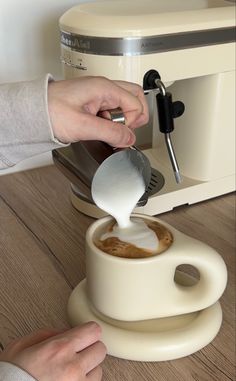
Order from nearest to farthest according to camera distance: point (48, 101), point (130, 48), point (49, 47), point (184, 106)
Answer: point (48, 101)
point (130, 48)
point (184, 106)
point (49, 47)

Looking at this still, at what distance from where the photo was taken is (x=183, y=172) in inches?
32.9

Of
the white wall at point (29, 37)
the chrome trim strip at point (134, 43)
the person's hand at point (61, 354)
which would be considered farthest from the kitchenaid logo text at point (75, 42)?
the person's hand at point (61, 354)

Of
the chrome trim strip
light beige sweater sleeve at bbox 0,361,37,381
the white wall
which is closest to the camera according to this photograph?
light beige sweater sleeve at bbox 0,361,37,381

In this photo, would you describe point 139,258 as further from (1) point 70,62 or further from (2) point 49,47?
(2) point 49,47

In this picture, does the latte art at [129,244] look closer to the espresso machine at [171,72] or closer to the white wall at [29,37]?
the espresso machine at [171,72]

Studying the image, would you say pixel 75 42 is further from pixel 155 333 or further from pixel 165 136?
pixel 155 333

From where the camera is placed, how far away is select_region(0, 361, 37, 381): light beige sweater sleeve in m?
0.42

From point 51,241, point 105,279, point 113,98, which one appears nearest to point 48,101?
point 113,98

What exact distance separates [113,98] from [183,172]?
1.12 feet

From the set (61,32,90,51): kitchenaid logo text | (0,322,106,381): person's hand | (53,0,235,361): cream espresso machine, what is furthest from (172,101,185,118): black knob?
(0,322,106,381): person's hand

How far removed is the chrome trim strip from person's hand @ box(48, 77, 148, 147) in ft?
0.43

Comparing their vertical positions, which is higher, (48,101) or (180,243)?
(48,101)

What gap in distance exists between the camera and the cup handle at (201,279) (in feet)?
1.62

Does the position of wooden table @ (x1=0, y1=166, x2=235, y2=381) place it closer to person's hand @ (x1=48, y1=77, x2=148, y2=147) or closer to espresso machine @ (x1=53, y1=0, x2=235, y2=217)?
espresso machine @ (x1=53, y1=0, x2=235, y2=217)
